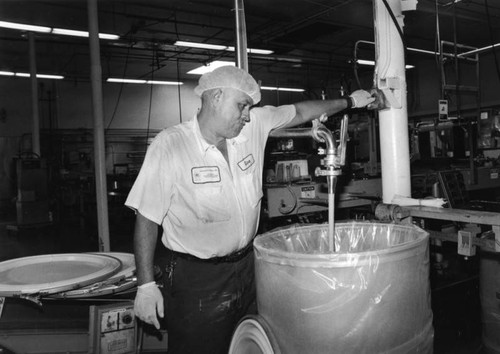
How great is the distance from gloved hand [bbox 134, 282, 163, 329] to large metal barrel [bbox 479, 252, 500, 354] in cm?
158

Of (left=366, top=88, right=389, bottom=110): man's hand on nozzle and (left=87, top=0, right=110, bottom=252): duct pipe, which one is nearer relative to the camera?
(left=366, top=88, right=389, bottom=110): man's hand on nozzle

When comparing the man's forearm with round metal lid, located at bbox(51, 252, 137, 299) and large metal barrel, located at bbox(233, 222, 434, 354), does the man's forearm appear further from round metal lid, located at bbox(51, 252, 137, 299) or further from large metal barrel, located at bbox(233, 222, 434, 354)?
large metal barrel, located at bbox(233, 222, 434, 354)

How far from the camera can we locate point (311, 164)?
368 cm

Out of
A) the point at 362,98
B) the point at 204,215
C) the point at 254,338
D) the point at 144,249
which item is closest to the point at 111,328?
the point at 144,249

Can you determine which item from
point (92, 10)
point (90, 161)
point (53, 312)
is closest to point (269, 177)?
point (53, 312)

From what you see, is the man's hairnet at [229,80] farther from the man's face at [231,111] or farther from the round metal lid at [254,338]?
the round metal lid at [254,338]

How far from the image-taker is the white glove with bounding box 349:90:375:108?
1506 millimetres

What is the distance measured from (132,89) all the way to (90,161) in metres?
2.30

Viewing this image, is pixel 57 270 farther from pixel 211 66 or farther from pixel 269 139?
pixel 211 66

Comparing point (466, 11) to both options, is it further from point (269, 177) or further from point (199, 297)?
point (199, 297)

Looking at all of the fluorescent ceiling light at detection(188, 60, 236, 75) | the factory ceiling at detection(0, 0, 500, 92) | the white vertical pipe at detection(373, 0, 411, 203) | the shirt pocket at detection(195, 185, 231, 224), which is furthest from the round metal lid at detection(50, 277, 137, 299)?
the fluorescent ceiling light at detection(188, 60, 236, 75)

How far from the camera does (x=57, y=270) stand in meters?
1.90

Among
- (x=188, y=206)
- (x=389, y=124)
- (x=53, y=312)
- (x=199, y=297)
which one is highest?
(x=389, y=124)

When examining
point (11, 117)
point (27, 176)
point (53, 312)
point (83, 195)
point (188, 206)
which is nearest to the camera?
point (188, 206)
